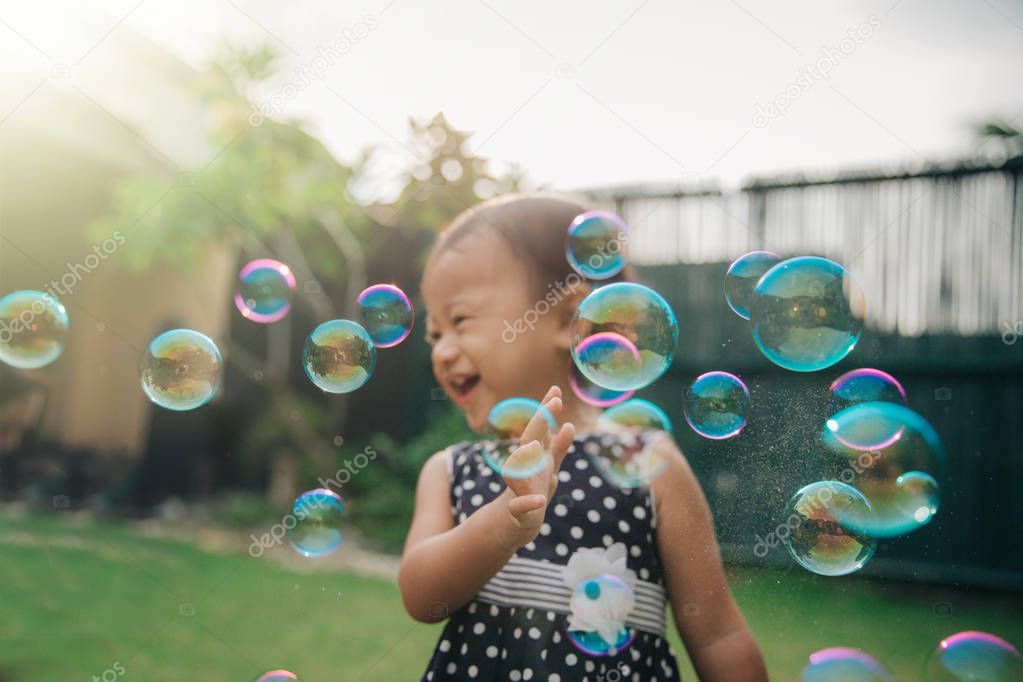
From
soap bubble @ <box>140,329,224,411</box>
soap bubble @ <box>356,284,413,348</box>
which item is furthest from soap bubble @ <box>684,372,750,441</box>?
soap bubble @ <box>140,329,224,411</box>

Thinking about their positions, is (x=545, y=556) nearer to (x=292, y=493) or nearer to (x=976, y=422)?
(x=976, y=422)

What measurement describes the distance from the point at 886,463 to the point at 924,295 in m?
2.65

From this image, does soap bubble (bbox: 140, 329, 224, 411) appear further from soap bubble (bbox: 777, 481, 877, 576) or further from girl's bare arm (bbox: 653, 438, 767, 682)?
soap bubble (bbox: 777, 481, 877, 576)

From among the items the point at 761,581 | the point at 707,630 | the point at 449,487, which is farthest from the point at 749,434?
the point at 449,487

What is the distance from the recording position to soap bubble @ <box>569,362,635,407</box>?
69.9 inches

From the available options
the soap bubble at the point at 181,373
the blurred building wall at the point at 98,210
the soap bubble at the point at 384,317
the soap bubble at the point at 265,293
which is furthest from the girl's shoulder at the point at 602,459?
the blurred building wall at the point at 98,210

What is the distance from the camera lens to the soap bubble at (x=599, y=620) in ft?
4.60

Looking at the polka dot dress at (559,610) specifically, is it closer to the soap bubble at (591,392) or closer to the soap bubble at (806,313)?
the soap bubble at (591,392)

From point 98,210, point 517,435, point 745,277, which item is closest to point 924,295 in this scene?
point 745,277

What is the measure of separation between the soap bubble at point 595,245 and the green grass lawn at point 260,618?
0.71m

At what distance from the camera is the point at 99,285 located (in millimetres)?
6328

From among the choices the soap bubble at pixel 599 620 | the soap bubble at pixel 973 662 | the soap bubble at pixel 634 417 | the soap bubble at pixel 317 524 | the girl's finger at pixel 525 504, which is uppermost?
the soap bubble at pixel 634 417

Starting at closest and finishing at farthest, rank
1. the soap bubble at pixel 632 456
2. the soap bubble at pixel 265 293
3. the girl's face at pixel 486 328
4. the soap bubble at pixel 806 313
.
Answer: the soap bubble at pixel 632 456, the girl's face at pixel 486 328, the soap bubble at pixel 806 313, the soap bubble at pixel 265 293

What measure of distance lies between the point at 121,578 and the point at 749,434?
3526 millimetres
